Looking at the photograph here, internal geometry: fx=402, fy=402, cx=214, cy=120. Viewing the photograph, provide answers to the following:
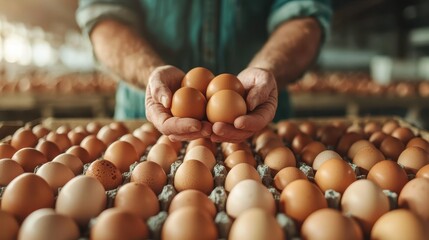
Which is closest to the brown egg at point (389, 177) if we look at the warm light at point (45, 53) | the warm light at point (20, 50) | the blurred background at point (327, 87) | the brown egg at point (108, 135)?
the brown egg at point (108, 135)

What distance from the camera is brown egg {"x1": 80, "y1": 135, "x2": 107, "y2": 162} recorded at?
1.33m

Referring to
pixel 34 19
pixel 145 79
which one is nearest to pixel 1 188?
pixel 145 79

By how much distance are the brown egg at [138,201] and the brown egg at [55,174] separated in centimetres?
21

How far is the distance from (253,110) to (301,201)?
46cm

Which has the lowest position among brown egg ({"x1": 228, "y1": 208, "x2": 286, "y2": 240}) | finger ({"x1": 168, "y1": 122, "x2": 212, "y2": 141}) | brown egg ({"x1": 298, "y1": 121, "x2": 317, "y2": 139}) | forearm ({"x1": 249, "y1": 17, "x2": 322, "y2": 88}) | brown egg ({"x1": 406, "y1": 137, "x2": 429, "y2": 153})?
brown egg ({"x1": 298, "y1": 121, "x2": 317, "y2": 139})

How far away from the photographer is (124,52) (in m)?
1.88

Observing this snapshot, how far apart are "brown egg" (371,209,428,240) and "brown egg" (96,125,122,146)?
0.99m

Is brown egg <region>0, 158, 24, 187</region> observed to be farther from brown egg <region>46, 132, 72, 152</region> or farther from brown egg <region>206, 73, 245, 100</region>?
brown egg <region>206, 73, 245, 100</region>

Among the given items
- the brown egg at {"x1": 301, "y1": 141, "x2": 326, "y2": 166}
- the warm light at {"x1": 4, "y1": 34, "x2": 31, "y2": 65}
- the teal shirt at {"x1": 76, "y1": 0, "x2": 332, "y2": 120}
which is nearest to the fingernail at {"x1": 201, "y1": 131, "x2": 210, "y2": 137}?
the brown egg at {"x1": 301, "y1": 141, "x2": 326, "y2": 166}

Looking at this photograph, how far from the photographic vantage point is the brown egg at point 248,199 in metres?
0.86

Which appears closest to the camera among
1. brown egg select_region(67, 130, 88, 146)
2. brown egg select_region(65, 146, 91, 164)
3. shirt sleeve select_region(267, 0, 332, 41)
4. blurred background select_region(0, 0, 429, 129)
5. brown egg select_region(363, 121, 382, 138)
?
brown egg select_region(65, 146, 91, 164)

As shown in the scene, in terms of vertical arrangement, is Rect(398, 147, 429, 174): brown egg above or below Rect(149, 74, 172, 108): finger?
below

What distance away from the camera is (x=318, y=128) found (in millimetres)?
1678

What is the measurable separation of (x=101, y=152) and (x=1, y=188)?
0.40m
